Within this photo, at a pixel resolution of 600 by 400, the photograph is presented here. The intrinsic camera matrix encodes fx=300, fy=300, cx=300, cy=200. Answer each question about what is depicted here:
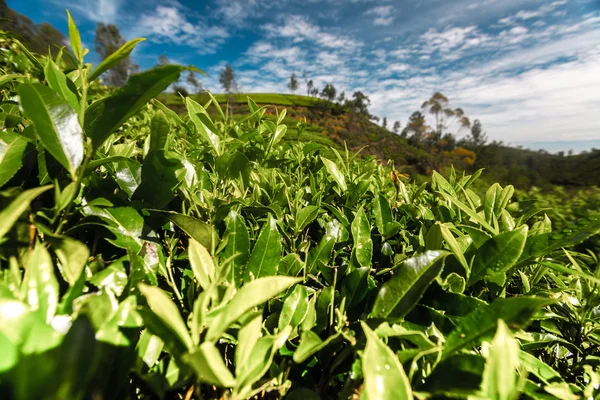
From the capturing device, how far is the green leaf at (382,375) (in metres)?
0.44

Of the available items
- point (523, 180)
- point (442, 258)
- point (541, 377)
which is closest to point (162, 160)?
point (442, 258)

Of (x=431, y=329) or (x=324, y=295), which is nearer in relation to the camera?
(x=431, y=329)

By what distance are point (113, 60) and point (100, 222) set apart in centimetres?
35

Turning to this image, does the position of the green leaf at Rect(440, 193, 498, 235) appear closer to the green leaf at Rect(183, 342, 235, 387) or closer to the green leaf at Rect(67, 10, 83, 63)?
the green leaf at Rect(183, 342, 235, 387)

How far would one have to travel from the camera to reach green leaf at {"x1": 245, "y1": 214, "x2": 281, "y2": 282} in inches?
27.9

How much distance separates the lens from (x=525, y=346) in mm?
704

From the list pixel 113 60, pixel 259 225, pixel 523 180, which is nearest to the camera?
pixel 113 60

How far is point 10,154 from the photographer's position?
632 millimetres

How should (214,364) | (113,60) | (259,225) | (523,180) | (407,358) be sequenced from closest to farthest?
(214,364) → (407,358) → (113,60) → (259,225) → (523,180)

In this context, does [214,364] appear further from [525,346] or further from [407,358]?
[525,346]

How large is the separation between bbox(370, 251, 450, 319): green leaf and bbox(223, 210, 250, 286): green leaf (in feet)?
1.05

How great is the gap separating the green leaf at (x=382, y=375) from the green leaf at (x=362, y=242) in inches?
15.5

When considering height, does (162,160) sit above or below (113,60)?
below

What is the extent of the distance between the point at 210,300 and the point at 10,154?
0.52 meters
